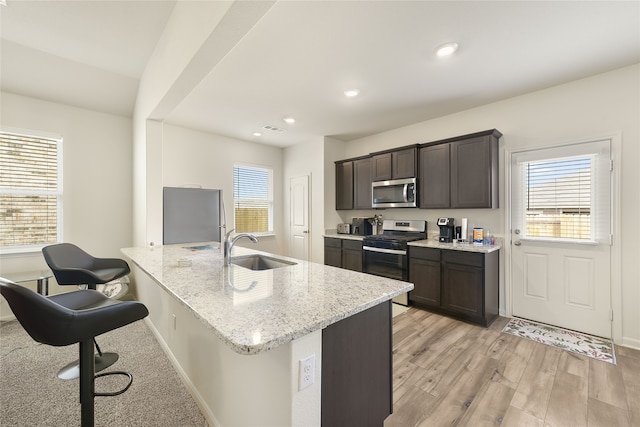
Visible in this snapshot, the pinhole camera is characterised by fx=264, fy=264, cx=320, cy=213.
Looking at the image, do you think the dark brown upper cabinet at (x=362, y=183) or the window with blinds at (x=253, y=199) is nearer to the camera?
the dark brown upper cabinet at (x=362, y=183)

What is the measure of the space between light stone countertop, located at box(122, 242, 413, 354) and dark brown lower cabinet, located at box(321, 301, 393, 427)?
121 mm

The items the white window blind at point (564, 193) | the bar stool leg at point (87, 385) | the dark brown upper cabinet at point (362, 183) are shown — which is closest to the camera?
the bar stool leg at point (87, 385)

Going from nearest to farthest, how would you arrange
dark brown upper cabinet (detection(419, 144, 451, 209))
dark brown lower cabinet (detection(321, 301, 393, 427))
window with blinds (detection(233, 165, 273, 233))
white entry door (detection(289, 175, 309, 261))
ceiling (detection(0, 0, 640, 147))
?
1. dark brown lower cabinet (detection(321, 301, 393, 427))
2. ceiling (detection(0, 0, 640, 147))
3. dark brown upper cabinet (detection(419, 144, 451, 209))
4. window with blinds (detection(233, 165, 273, 233))
5. white entry door (detection(289, 175, 309, 261))

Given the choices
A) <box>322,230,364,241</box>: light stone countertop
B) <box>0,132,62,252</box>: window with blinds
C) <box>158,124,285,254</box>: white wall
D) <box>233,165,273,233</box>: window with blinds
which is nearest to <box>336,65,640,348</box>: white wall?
<box>322,230,364,241</box>: light stone countertop

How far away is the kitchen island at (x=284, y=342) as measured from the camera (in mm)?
1004

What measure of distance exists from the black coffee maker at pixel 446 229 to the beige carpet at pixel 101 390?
325 centimetres

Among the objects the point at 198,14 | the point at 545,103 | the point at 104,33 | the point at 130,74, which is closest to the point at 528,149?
the point at 545,103

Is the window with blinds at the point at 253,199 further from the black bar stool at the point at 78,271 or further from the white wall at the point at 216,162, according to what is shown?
the black bar stool at the point at 78,271

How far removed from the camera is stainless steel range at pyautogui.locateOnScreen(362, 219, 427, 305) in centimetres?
368

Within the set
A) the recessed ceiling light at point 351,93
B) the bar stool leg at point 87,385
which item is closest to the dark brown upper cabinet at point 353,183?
the recessed ceiling light at point 351,93

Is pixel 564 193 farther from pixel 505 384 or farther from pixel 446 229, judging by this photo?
pixel 505 384

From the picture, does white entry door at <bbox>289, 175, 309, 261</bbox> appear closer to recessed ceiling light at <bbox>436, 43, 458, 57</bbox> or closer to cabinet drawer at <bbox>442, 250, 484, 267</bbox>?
cabinet drawer at <bbox>442, 250, 484, 267</bbox>

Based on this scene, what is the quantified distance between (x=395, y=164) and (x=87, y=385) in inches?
156

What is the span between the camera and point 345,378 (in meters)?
1.23
